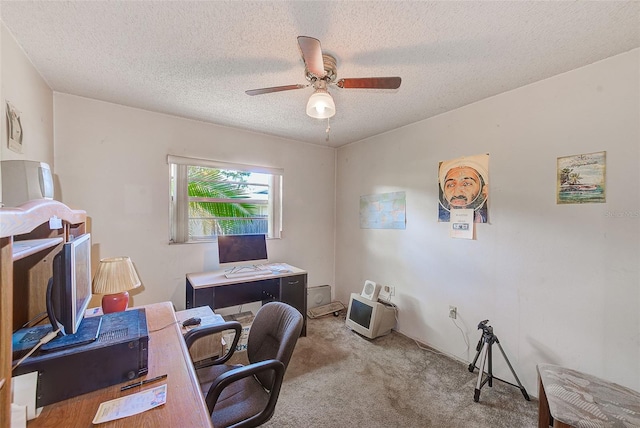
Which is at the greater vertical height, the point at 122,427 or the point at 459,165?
the point at 459,165

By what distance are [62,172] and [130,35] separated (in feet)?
4.96

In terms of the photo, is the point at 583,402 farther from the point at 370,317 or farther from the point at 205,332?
the point at 205,332

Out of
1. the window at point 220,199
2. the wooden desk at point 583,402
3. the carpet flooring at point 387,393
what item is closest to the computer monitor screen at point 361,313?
the carpet flooring at point 387,393

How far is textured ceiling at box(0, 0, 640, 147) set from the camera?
1.28 metres

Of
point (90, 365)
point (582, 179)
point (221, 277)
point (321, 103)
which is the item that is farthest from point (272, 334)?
point (582, 179)

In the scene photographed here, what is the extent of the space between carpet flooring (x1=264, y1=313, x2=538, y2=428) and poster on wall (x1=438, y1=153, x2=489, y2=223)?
135 cm

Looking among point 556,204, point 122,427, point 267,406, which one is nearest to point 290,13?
point 122,427

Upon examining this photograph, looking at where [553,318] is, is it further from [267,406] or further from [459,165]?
[267,406]

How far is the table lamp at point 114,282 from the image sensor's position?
1617 mm

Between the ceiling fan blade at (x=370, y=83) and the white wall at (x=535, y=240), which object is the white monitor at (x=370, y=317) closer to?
the white wall at (x=535, y=240)

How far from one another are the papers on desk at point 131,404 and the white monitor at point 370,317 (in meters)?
2.19

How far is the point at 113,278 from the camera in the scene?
1.64 meters

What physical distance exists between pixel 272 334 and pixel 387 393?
3.71 ft

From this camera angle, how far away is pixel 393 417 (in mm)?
1750
